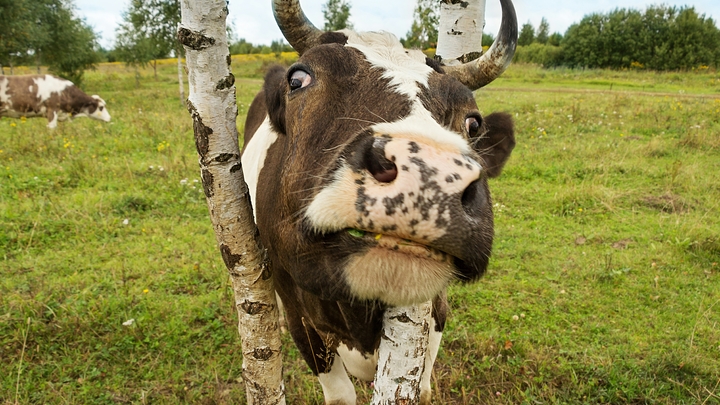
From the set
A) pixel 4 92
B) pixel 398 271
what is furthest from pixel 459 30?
pixel 4 92

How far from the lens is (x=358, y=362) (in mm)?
Result: 2824

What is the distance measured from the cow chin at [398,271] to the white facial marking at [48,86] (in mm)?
16675

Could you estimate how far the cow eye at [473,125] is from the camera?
2.07 meters

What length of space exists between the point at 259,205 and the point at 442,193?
5.50ft

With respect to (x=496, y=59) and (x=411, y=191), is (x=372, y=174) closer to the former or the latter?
(x=411, y=191)

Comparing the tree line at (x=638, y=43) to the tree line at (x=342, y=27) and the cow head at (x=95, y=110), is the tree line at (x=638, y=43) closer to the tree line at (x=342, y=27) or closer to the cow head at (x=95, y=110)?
the tree line at (x=342, y=27)

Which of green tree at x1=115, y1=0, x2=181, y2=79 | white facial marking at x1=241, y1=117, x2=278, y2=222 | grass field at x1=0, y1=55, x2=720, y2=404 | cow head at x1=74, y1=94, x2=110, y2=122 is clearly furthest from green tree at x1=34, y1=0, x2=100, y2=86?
white facial marking at x1=241, y1=117, x2=278, y2=222

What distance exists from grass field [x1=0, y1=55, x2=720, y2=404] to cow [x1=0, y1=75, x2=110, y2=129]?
20.2 feet

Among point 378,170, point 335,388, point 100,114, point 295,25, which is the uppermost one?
point 295,25

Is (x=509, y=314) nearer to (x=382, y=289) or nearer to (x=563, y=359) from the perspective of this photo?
(x=563, y=359)

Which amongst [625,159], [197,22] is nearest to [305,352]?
[197,22]

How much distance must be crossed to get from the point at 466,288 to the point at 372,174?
12.3 ft

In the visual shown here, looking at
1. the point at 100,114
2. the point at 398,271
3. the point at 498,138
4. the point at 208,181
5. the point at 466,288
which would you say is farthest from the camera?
the point at 100,114

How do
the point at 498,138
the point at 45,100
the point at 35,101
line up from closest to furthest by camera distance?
the point at 498,138 → the point at 35,101 → the point at 45,100
